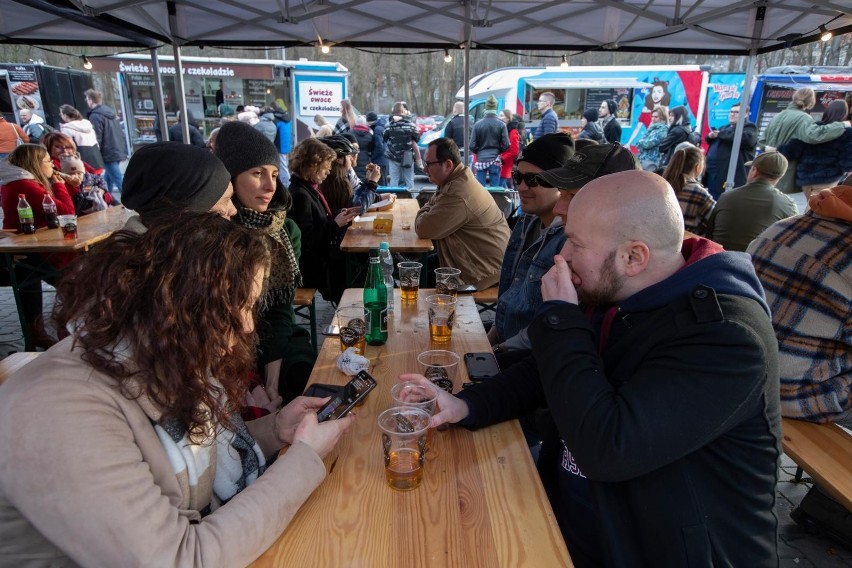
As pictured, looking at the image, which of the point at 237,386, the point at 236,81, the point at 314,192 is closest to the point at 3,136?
the point at 236,81

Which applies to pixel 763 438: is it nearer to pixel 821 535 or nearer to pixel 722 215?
pixel 821 535

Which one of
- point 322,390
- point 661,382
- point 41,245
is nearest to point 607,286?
point 661,382

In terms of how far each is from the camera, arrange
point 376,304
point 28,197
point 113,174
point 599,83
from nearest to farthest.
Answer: point 376,304 < point 28,197 < point 113,174 < point 599,83

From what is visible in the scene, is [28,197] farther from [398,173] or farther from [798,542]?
[398,173]

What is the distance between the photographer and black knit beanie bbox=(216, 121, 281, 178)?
256 cm

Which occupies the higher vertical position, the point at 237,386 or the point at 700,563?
the point at 237,386

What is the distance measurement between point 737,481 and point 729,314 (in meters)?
0.38

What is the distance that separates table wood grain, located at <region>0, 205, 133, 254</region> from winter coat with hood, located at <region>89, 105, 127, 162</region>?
660 cm

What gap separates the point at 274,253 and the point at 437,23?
173 inches

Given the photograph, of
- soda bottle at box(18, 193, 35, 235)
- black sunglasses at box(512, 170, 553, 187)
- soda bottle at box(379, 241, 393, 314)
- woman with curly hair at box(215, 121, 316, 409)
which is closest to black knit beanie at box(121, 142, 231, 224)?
woman with curly hair at box(215, 121, 316, 409)

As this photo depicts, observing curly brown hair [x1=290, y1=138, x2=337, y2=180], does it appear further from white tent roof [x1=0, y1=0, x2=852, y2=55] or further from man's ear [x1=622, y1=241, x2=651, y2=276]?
man's ear [x1=622, y1=241, x2=651, y2=276]

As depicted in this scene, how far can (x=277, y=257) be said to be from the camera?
283cm

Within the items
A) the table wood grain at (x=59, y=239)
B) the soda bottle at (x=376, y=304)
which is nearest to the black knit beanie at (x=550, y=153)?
the soda bottle at (x=376, y=304)

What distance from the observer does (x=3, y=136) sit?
28.1 feet
